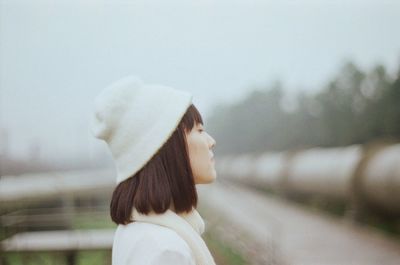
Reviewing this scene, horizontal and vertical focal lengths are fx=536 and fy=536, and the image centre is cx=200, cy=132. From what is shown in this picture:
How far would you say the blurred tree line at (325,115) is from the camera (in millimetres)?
11336

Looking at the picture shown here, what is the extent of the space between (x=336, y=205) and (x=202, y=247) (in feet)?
33.8

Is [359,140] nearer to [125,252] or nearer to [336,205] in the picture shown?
[336,205]

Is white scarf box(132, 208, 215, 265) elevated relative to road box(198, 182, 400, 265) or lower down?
elevated

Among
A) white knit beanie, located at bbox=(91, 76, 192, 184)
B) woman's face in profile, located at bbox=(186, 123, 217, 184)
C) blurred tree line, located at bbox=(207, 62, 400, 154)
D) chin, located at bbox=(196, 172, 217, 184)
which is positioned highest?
white knit beanie, located at bbox=(91, 76, 192, 184)

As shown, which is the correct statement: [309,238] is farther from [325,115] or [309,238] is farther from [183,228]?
[325,115]

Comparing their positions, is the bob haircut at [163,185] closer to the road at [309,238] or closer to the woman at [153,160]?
the woman at [153,160]

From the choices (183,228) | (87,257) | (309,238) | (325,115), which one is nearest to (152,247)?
(183,228)

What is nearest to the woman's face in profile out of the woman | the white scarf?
the woman

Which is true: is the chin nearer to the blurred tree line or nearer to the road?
the road

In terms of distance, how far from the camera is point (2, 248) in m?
4.99

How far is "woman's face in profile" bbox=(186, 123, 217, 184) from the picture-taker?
155cm

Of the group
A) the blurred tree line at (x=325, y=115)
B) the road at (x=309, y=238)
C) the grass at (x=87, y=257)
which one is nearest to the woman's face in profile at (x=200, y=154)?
the grass at (x=87, y=257)

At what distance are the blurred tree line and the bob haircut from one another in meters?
8.72

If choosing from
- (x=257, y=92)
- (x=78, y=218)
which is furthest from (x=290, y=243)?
(x=257, y=92)
